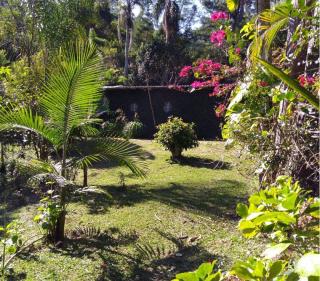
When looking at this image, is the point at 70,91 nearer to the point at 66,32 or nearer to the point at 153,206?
the point at 153,206

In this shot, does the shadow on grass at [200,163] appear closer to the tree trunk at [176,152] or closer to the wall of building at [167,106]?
the tree trunk at [176,152]

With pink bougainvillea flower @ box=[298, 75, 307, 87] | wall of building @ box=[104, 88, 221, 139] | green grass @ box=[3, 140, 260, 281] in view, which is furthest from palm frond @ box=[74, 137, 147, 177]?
wall of building @ box=[104, 88, 221, 139]

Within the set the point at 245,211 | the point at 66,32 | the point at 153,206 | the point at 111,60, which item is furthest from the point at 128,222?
the point at 111,60

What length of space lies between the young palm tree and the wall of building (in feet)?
32.7

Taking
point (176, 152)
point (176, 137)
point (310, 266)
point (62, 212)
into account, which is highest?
point (310, 266)

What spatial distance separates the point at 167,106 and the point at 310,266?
14610mm

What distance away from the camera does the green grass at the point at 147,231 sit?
4.36m

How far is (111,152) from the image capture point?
4.98 meters

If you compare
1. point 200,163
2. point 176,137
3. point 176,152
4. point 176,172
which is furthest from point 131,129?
point 200,163

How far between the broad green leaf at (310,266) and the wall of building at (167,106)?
13856mm

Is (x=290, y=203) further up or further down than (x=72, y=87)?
further down

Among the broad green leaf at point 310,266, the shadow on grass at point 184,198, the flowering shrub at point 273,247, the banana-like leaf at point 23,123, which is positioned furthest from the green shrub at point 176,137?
the broad green leaf at point 310,266

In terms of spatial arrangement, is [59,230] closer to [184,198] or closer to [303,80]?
[184,198]

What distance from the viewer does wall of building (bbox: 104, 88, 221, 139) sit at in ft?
48.9
